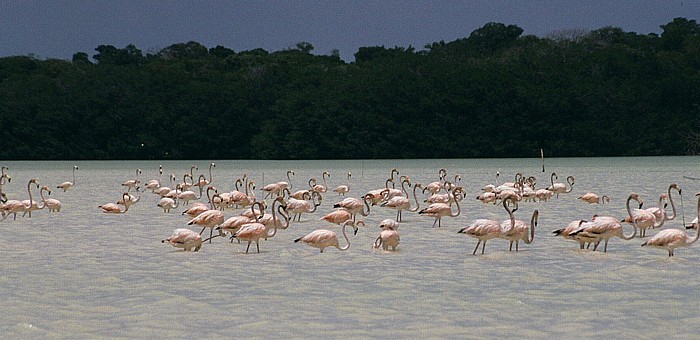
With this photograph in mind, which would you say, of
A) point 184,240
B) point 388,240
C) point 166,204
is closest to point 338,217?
point 388,240

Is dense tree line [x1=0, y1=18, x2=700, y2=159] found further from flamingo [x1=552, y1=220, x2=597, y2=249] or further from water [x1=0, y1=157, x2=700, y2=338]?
flamingo [x1=552, y1=220, x2=597, y2=249]

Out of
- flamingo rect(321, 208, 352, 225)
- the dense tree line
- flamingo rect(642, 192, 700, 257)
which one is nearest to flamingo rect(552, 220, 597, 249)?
flamingo rect(642, 192, 700, 257)

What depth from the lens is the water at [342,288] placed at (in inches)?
239


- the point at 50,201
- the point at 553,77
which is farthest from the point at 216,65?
the point at 50,201

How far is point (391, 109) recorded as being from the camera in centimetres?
5044

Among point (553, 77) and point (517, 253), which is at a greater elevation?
point (553, 77)

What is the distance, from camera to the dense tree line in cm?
4709

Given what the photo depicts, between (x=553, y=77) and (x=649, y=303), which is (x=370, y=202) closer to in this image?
(x=649, y=303)

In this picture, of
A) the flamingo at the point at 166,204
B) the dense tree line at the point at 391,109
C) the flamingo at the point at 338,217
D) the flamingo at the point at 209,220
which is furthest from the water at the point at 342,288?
the dense tree line at the point at 391,109

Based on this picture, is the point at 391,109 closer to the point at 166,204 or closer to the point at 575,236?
the point at 166,204

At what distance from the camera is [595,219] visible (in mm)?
9172

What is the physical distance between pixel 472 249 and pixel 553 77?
4107cm

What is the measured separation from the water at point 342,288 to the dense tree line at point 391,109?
1438 inches

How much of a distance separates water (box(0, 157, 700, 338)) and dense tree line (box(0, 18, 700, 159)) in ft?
120
